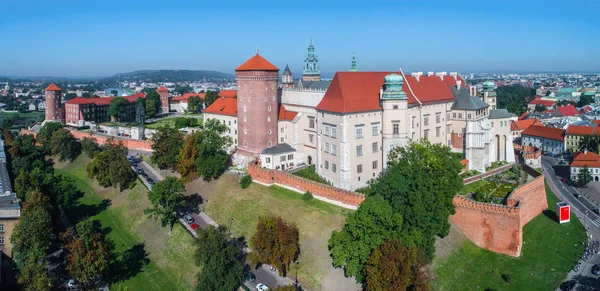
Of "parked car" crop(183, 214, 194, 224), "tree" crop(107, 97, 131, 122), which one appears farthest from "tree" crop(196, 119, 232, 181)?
"tree" crop(107, 97, 131, 122)

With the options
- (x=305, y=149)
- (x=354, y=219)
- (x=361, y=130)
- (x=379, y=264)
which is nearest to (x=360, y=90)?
(x=361, y=130)

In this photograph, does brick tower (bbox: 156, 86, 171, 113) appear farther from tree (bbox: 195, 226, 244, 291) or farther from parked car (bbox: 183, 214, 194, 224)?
tree (bbox: 195, 226, 244, 291)

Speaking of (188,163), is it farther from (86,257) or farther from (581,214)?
(581,214)

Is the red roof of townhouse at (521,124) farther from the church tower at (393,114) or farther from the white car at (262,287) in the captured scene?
the white car at (262,287)

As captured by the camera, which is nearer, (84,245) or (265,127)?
(84,245)

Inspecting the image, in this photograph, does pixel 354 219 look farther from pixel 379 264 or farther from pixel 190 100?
pixel 190 100

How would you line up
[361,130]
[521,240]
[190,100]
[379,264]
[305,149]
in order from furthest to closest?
[190,100] → [305,149] → [361,130] → [521,240] → [379,264]
